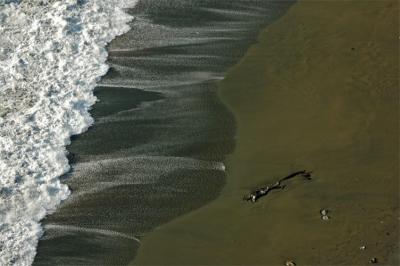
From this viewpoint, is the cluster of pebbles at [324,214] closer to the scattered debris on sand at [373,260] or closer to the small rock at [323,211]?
the small rock at [323,211]

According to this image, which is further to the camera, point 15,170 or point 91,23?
point 91,23

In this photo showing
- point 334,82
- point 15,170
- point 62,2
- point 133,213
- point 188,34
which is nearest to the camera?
point 133,213

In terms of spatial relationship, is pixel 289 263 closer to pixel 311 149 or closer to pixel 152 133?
pixel 311 149

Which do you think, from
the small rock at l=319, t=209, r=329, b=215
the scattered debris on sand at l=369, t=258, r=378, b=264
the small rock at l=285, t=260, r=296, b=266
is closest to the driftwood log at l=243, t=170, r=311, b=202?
the small rock at l=319, t=209, r=329, b=215

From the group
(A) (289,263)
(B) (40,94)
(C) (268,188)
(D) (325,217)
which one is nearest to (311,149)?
(C) (268,188)

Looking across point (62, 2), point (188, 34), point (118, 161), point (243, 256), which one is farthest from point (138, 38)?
point (243, 256)

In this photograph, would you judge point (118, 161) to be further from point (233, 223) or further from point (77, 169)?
point (233, 223)

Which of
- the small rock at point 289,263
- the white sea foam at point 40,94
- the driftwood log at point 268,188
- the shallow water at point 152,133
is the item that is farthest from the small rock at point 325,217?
the white sea foam at point 40,94
